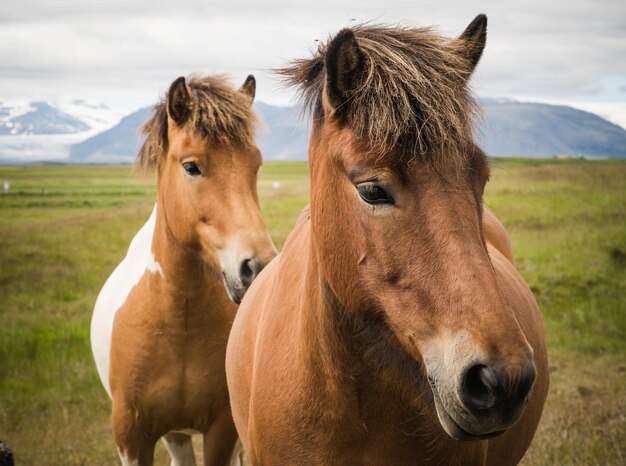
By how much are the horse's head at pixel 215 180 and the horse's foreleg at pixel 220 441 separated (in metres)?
1.03

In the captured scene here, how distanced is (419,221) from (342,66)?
24.3 inches

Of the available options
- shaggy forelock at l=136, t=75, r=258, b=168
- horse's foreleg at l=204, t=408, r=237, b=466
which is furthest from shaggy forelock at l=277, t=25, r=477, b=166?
horse's foreleg at l=204, t=408, r=237, b=466

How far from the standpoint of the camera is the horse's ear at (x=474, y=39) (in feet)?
7.82

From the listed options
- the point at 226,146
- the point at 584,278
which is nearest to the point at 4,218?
the point at 584,278

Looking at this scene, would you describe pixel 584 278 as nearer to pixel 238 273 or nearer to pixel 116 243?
pixel 238 273

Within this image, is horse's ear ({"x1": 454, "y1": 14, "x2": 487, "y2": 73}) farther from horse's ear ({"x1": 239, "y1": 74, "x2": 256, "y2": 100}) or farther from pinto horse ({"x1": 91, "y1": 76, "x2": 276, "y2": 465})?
horse's ear ({"x1": 239, "y1": 74, "x2": 256, "y2": 100})

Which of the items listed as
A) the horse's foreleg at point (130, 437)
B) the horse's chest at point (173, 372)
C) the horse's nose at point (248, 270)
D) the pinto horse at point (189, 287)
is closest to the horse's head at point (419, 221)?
the horse's nose at point (248, 270)

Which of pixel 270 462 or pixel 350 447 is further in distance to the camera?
pixel 270 462

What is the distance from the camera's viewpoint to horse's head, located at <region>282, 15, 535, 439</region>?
1787 millimetres

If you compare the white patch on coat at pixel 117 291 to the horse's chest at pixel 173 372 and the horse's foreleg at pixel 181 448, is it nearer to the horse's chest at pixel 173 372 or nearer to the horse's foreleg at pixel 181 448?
the horse's chest at pixel 173 372

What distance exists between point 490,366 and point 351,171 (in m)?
0.79

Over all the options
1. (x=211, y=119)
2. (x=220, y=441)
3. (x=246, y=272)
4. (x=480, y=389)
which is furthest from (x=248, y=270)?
(x=480, y=389)

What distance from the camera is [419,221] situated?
1973mm

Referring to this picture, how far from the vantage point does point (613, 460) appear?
17.6 ft
